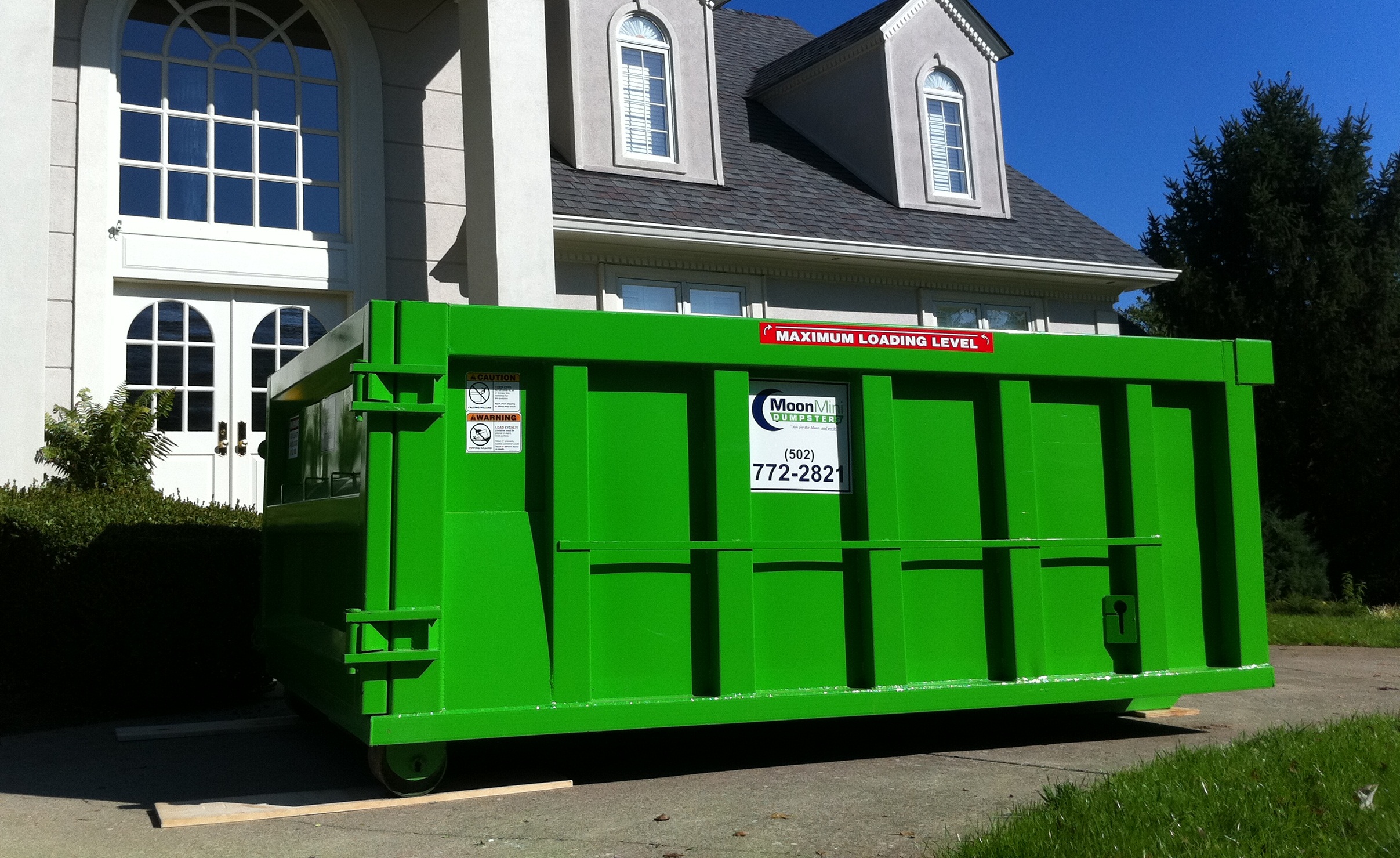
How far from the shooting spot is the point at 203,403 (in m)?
10.3

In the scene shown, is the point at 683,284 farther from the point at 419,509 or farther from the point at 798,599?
the point at 419,509

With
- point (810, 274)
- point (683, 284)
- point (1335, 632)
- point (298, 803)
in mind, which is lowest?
point (1335, 632)

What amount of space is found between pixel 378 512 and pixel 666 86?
983 cm

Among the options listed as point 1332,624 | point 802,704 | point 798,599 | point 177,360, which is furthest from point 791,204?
point 802,704

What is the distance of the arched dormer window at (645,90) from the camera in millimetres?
13492

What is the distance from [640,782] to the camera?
539cm

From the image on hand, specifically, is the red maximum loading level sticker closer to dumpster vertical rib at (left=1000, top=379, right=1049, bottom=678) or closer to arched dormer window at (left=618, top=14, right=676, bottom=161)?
dumpster vertical rib at (left=1000, top=379, right=1049, bottom=678)

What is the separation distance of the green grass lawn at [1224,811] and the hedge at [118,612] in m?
5.17

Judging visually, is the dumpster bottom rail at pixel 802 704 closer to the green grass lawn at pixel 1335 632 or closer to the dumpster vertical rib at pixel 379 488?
the dumpster vertical rib at pixel 379 488

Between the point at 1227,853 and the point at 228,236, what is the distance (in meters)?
9.31

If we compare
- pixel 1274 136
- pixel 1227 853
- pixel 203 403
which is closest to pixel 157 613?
pixel 203 403

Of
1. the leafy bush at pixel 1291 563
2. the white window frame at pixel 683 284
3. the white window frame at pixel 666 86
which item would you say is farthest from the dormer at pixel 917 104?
the leafy bush at pixel 1291 563

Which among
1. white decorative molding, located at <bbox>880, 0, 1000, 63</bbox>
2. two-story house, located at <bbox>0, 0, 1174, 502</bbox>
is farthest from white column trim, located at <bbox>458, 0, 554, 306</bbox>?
white decorative molding, located at <bbox>880, 0, 1000, 63</bbox>

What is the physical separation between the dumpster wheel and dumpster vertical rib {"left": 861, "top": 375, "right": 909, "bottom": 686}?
204cm
